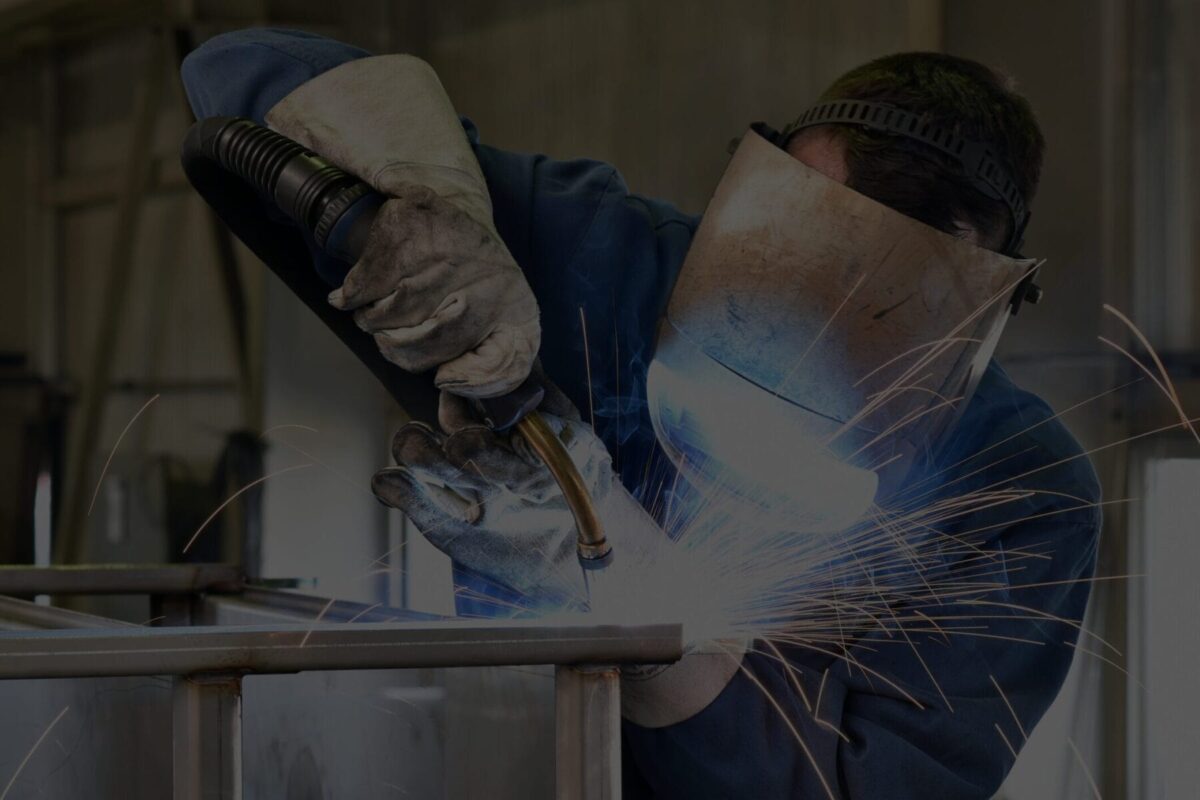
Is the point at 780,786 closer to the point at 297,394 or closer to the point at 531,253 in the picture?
the point at 531,253

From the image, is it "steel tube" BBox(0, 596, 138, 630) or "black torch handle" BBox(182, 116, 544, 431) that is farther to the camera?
"steel tube" BBox(0, 596, 138, 630)

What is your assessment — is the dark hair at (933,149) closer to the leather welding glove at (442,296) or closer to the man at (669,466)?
the man at (669,466)

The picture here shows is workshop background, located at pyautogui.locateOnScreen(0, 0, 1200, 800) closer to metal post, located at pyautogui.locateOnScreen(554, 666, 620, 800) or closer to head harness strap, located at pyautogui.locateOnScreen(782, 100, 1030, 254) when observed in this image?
metal post, located at pyautogui.locateOnScreen(554, 666, 620, 800)

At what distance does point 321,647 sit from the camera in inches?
29.1

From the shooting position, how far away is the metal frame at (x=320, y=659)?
0.71 meters

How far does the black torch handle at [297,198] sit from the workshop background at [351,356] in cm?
29

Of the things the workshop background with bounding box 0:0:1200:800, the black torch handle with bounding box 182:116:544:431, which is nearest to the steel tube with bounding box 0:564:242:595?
the workshop background with bounding box 0:0:1200:800

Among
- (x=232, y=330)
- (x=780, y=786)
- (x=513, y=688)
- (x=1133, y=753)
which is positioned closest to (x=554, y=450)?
(x=513, y=688)

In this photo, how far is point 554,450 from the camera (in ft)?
3.27

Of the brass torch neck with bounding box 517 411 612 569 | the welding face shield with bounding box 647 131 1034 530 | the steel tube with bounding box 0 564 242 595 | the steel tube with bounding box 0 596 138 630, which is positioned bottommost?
the steel tube with bounding box 0 596 138 630

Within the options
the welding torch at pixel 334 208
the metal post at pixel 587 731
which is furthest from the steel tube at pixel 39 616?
the metal post at pixel 587 731

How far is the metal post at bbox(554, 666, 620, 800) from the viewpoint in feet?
2.66

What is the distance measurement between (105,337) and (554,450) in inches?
95.0

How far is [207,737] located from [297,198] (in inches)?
17.1
